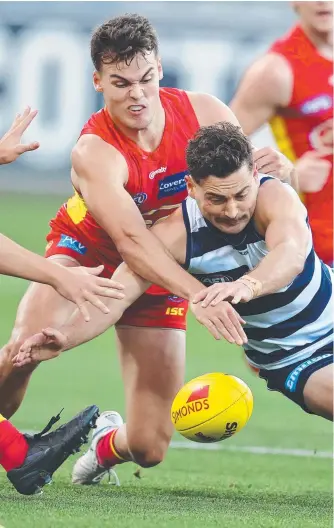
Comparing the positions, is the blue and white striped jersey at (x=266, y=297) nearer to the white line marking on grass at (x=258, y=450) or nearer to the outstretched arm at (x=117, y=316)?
the outstretched arm at (x=117, y=316)

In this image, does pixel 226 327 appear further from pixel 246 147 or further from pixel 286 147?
pixel 286 147

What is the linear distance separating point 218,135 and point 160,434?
6.39ft

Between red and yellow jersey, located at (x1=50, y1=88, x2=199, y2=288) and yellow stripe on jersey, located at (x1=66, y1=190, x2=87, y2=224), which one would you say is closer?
red and yellow jersey, located at (x1=50, y1=88, x2=199, y2=288)

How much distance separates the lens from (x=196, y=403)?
18.8ft

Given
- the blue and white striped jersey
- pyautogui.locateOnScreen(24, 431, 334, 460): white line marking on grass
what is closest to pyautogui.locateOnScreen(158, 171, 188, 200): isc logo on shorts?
the blue and white striped jersey

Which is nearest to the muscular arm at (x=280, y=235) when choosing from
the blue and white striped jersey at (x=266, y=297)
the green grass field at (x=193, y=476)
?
the blue and white striped jersey at (x=266, y=297)

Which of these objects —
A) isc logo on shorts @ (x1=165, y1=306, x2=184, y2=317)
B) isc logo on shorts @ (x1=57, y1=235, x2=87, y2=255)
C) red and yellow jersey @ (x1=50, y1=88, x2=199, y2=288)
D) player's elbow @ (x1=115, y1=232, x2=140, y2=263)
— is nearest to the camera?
player's elbow @ (x1=115, y1=232, x2=140, y2=263)

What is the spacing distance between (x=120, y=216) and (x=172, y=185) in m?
0.56

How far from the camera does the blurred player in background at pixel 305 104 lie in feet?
26.1

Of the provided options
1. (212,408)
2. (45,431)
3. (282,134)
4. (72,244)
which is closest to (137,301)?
(72,244)

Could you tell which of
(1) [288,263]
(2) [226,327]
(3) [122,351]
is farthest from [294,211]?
(3) [122,351]

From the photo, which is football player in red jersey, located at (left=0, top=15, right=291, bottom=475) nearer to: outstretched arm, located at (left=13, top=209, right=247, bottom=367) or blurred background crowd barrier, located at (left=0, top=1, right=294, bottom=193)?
outstretched arm, located at (left=13, top=209, right=247, bottom=367)

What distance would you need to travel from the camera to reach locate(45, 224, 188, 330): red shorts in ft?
22.2

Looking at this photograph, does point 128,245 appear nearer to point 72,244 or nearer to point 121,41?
point 72,244
